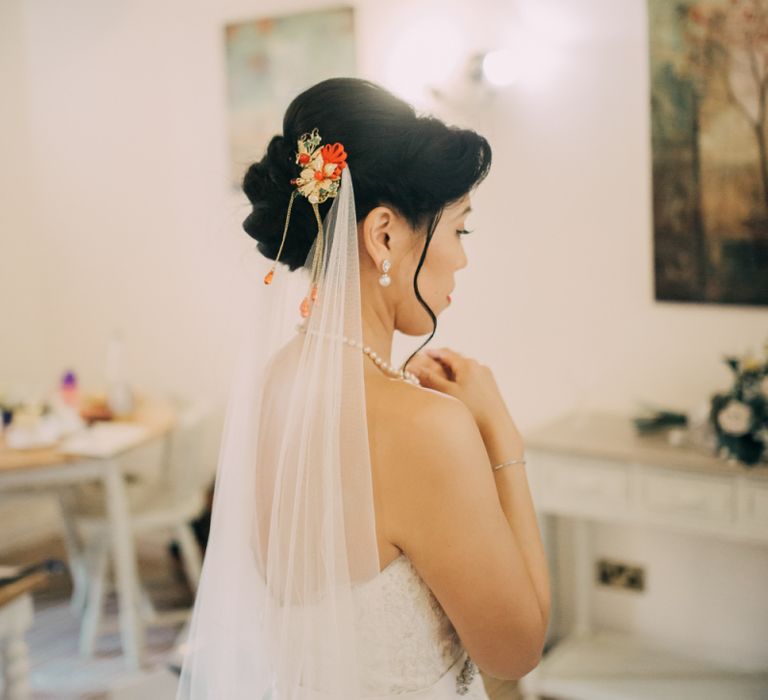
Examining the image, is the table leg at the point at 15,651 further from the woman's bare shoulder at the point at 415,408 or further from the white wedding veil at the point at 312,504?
the woman's bare shoulder at the point at 415,408

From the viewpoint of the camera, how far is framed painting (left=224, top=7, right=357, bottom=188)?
12.1 feet

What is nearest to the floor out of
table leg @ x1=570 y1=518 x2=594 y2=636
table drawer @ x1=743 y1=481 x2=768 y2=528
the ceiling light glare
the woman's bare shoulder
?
table leg @ x1=570 y1=518 x2=594 y2=636

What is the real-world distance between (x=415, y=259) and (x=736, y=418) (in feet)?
4.95

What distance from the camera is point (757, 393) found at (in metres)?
2.55

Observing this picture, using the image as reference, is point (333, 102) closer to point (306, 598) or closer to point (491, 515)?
point (491, 515)

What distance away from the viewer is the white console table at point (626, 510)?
2.58m

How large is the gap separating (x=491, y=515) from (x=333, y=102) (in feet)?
1.97

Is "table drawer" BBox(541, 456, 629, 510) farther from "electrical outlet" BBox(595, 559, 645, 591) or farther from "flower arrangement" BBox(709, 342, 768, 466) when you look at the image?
"electrical outlet" BBox(595, 559, 645, 591)

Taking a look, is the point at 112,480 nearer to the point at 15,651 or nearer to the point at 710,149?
the point at 15,651

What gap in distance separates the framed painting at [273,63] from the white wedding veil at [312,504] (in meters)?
2.33

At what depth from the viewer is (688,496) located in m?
2.63

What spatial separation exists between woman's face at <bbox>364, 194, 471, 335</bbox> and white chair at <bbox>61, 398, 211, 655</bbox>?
2.39m

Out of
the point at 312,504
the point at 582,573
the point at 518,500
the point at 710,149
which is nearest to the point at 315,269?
the point at 312,504

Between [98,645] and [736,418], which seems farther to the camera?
[98,645]
